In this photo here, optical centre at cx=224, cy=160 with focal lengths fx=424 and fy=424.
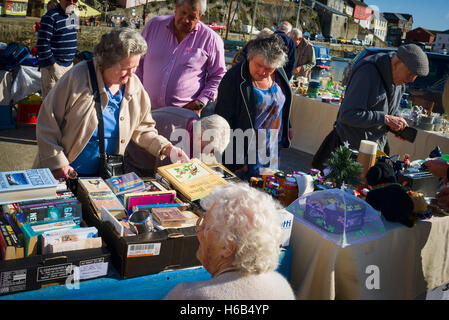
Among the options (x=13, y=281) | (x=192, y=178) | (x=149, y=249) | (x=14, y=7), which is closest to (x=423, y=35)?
(x=14, y=7)

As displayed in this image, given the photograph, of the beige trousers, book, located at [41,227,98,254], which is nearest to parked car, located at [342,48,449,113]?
the beige trousers

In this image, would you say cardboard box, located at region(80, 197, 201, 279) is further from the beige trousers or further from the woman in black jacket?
the beige trousers

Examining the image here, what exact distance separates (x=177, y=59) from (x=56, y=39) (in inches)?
97.9

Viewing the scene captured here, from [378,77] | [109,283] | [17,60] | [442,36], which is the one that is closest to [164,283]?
[109,283]

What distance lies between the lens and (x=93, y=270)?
5.60 ft

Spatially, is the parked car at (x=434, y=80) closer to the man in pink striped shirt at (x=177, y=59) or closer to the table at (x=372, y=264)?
the man in pink striped shirt at (x=177, y=59)

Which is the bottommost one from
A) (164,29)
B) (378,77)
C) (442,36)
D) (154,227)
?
(154,227)

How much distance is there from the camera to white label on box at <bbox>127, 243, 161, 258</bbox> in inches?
68.4

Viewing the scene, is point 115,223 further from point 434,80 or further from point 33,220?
point 434,80

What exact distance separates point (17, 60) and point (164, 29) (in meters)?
3.71

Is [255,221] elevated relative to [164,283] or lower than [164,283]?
elevated

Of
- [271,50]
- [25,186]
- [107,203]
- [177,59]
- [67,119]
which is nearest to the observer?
[25,186]

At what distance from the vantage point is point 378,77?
3312mm

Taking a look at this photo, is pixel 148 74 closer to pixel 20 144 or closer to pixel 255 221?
pixel 255 221
